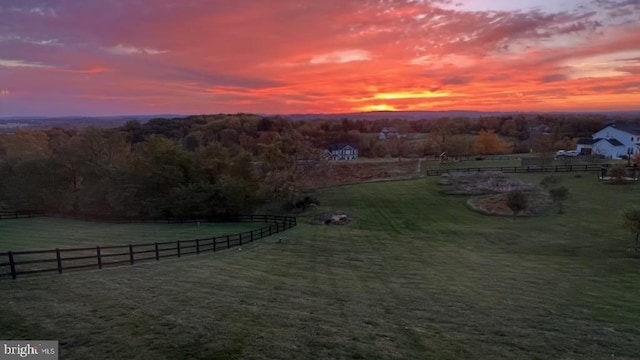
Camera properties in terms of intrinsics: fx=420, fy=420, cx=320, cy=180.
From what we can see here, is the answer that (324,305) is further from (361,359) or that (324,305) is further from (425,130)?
(425,130)

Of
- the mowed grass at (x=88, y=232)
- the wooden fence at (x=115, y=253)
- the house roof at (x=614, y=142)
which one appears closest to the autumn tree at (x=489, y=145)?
the house roof at (x=614, y=142)

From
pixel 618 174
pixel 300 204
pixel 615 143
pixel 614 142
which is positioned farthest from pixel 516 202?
pixel 614 142

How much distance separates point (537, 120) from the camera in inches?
5536

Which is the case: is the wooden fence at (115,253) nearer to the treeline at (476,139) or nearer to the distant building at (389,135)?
the treeline at (476,139)

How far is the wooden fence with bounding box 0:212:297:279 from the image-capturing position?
13500 millimetres

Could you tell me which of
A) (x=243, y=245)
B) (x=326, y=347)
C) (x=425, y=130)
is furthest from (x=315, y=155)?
(x=425, y=130)

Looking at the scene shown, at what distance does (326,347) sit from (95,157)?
148 feet

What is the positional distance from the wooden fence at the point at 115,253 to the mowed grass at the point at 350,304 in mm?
792

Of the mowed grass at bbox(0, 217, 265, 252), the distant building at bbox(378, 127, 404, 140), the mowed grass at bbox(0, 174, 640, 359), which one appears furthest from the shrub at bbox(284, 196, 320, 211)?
the distant building at bbox(378, 127, 404, 140)

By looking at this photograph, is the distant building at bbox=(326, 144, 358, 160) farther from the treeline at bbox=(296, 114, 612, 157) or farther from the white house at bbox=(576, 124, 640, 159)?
the white house at bbox=(576, 124, 640, 159)

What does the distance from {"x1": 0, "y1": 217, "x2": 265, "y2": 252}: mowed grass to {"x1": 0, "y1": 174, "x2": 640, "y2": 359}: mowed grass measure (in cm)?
719

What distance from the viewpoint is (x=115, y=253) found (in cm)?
1720

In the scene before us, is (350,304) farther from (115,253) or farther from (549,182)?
(549,182)

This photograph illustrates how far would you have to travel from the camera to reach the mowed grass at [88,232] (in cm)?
2323
